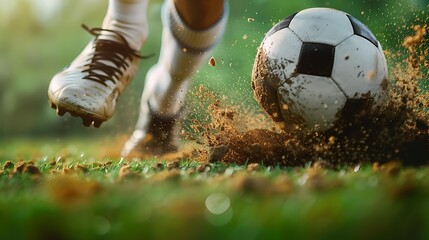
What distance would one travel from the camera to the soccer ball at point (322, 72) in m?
2.97

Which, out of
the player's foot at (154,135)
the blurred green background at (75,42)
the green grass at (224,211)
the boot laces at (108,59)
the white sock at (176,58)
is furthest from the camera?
the blurred green background at (75,42)

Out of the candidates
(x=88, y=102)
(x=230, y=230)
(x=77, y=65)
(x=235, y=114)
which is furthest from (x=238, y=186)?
Answer: (x=77, y=65)

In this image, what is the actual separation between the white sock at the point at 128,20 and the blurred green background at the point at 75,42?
8.66 feet

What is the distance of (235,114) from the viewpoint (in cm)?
344

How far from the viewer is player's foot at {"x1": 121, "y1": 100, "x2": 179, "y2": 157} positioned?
4.51m

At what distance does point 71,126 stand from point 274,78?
719cm

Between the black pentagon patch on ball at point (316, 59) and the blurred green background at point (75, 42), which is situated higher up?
the black pentagon patch on ball at point (316, 59)

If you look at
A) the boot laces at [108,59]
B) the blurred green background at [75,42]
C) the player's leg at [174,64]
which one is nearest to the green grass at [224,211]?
the player's leg at [174,64]

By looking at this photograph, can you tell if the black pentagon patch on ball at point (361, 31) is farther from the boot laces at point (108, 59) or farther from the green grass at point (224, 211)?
the boot laces at point (108, 59)

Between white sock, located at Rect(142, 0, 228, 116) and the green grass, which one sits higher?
the green grass

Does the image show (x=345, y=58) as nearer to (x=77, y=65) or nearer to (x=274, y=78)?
(x=274, y=78)

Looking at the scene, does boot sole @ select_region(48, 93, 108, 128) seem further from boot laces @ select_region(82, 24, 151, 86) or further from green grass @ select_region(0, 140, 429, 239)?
green grass @ select_region(0, 140, 429, 239)

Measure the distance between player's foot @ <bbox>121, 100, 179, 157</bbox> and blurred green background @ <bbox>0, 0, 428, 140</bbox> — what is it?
2.15 meters

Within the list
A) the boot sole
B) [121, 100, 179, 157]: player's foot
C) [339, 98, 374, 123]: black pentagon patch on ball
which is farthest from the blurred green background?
[339, 98, 374, 123]: black pentagon patch on ball
